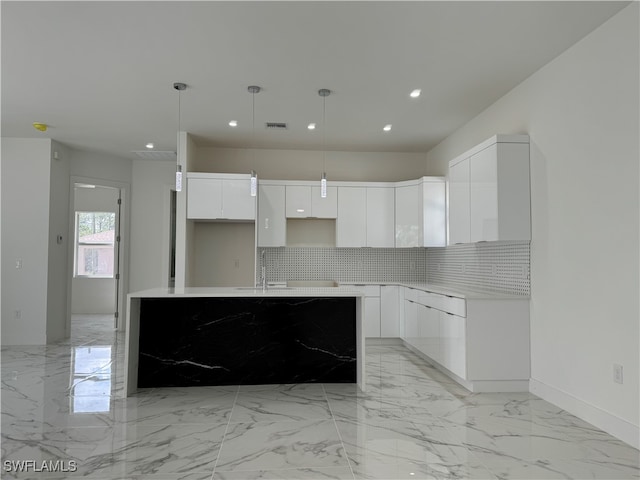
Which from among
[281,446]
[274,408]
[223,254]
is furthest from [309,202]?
[281,446]

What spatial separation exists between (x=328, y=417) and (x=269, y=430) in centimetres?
49

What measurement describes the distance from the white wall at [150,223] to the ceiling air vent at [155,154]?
0.24 m

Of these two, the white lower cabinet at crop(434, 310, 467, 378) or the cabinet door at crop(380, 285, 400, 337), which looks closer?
the white lower cabinet at crop(434, 310, 467, 378)

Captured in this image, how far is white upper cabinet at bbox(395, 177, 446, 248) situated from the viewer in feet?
19.8

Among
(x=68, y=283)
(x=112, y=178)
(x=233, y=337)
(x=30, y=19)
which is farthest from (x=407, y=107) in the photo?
(x=68, y=283)

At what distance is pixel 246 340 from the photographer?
4246 mm

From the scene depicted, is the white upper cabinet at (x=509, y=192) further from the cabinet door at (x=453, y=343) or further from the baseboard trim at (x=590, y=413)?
the baseboard trim at (x=590, y=413)

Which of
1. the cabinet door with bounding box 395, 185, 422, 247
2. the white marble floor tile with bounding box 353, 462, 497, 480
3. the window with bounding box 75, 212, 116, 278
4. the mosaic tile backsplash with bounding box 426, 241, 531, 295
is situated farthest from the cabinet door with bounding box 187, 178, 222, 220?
the window with bounding box 75, 212, 116, 278

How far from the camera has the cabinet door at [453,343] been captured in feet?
13.4

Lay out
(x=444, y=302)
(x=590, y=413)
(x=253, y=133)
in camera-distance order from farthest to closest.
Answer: (x=253, y=133) → (x=444, y=302) → (x=590, y=413)

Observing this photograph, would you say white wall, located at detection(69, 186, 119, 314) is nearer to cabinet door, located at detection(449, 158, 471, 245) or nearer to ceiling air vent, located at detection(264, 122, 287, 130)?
ceiling air vent, located at detection(264, 122, 287, 130)

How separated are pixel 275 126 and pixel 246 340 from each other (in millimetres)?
2758

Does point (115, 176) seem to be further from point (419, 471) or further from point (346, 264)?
point (419, 471)

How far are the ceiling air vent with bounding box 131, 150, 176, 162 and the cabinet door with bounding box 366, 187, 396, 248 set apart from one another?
3224 mm
